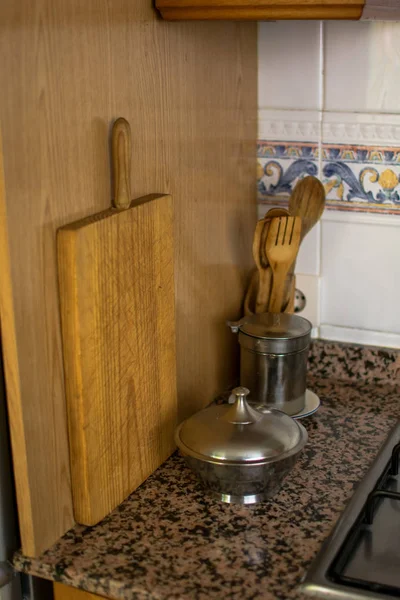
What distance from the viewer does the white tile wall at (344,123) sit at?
1.31 m

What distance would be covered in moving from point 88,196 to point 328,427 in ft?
1.78

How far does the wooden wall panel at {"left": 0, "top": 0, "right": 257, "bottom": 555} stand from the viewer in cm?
85

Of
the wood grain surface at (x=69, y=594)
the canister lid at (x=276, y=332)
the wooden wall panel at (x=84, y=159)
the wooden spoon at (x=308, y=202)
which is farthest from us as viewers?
the wooden spoon at (x=308, y=202)

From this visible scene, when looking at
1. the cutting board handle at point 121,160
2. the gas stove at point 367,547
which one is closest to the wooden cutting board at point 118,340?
the cutting board handle at point 121,160

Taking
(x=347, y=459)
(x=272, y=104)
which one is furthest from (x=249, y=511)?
(x=272, y=104)

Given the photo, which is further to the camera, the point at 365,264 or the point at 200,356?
the point at 365,264

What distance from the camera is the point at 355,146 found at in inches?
52.8

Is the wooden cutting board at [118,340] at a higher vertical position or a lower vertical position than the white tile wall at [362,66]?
lower

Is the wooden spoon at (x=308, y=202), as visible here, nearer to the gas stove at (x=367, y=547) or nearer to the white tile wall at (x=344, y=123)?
the white tile wall at (x=344, y=123)

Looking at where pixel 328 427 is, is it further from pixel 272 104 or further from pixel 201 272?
pixel 272 104

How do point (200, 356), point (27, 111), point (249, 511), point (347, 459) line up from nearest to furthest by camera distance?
1. point (27, 111)
2. point (249, 511)
3. point (347, 459)
4. point (200, 356)

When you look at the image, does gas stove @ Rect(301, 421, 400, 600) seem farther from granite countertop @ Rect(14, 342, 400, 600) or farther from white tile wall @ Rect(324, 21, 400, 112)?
white tile wall @ Rect(324, 21, 400, 112)

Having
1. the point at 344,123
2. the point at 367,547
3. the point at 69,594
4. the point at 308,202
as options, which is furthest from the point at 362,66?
the point at 69,594

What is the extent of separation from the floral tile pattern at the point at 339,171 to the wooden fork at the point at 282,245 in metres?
0.15
